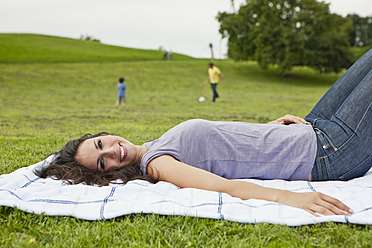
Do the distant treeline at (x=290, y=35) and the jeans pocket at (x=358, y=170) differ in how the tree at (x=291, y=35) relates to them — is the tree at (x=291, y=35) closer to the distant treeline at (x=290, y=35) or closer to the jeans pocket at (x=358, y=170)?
the distant treeline at (x=290, y=35)

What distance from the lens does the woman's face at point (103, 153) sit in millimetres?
3193

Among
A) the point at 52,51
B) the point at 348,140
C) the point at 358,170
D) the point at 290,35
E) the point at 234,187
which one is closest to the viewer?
the point at 234,187

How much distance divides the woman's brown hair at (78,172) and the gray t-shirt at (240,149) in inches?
7.5

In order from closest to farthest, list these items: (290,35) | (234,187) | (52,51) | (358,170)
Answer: (234,187) < (358,170) < (290,35) < (52,51)

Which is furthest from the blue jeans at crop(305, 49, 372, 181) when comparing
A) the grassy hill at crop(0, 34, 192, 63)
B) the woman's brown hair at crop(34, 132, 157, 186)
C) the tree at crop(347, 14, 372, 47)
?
the tree at crop(347, 14, 372, 47)

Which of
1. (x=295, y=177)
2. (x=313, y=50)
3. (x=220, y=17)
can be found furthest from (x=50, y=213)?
(x=220, y=17)

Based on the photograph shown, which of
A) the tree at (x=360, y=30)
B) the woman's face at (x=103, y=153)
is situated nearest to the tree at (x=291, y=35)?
the woman's face at (x=103, y=153)

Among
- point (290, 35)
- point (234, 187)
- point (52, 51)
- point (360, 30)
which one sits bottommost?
point (234, 187)

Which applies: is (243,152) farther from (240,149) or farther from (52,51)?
(52,51)

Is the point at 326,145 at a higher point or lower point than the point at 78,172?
higher

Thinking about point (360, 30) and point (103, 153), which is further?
point (360, 30)

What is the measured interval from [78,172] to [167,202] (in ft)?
3.64

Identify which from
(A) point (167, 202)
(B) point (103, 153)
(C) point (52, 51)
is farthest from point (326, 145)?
(C) point (52, 51)

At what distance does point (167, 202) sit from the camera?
8.21 ft
